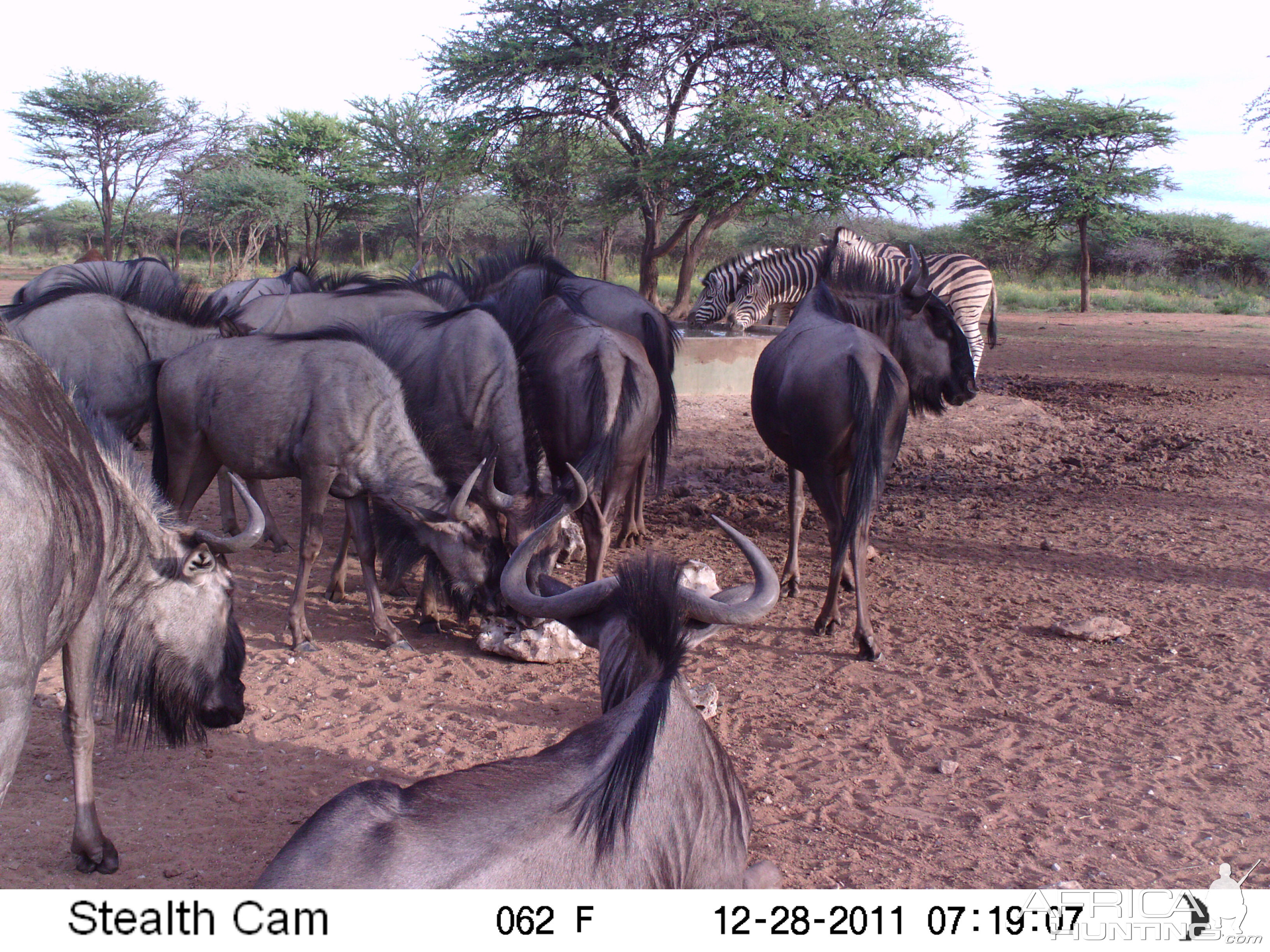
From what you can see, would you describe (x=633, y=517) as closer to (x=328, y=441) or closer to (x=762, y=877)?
(x=328, y=441)

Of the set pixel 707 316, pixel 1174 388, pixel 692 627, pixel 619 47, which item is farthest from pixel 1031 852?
pixel 619 47

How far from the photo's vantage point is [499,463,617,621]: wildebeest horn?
2.59 meters

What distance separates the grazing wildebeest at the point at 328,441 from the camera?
175 inches

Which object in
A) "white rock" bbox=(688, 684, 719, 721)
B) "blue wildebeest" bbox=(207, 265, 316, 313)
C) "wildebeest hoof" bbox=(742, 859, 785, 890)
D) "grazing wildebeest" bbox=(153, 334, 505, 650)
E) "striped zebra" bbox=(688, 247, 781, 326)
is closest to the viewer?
"wildebeest hoof" bbox=(742, 859, 785, 890)

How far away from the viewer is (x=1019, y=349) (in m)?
16.9

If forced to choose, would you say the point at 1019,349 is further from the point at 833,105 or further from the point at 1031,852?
the point at 1031,852

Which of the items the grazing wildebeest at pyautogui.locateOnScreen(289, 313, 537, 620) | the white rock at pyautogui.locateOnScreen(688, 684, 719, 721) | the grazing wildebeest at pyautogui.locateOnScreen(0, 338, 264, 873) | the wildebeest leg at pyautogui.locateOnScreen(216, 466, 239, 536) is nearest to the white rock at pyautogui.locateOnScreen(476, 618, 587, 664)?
the grazing wildebeest at pyautogui.locateOnScreen(289, 313, 537, 620)

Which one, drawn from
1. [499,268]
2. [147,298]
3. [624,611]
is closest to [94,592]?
[624,611]

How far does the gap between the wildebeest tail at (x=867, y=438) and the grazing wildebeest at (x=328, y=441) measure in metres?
1.79

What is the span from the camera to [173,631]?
2973 mm

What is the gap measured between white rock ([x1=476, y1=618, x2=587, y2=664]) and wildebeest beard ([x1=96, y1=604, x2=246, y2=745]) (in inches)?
56.6

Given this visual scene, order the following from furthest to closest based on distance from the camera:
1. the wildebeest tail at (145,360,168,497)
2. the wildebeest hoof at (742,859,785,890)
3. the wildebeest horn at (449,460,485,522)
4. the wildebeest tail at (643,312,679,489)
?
the wildebeest tail at (643,312,679,489)
the wildebeest tail at (145,360,168,497)
the wildebeest horn at (449,460,485,522)
the wildebeest hoof at (742,859,785,890)

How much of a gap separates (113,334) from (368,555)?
7.51 ft

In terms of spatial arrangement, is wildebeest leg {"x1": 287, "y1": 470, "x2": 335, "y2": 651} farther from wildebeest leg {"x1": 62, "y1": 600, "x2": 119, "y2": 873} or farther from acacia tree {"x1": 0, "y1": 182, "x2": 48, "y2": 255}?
acacia tree {"x1": 0, "y1": 182, "x2": 48, "y2": 255}
